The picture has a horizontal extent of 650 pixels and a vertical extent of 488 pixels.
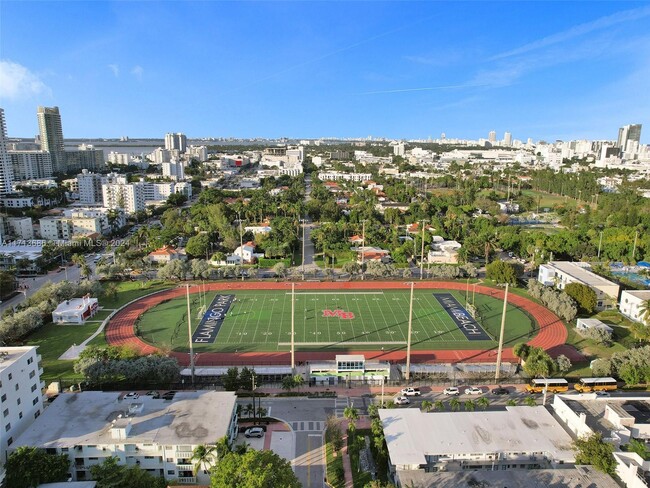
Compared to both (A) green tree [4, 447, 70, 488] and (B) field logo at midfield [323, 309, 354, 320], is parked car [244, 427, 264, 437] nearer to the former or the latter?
(A) green tree [4, 447, 70, 488]

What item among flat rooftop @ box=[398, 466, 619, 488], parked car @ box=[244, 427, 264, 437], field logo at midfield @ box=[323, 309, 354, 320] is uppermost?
flat rooftop @ box=[398, 466, 619, 488]

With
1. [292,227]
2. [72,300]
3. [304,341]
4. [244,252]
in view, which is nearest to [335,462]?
[304,341]

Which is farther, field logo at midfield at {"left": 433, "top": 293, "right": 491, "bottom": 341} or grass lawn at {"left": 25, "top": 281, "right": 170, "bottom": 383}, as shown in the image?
field logo at midfield at {"left": 433, "top": 293, "right": 491, "bottom": 341}

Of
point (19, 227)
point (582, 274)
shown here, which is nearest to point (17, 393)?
point (582, 274)

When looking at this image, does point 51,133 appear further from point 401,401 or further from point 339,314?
point 401,401

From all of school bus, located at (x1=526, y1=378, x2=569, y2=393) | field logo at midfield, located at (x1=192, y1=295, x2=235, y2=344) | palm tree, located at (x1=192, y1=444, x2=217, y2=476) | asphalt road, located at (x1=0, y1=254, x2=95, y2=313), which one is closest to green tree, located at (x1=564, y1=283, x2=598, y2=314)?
school bus, located at (x1=526, y1=378, x2=569, y2=393)

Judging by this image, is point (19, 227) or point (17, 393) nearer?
point (17, 393)

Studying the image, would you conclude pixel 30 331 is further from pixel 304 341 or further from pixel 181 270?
pixel 304 341
